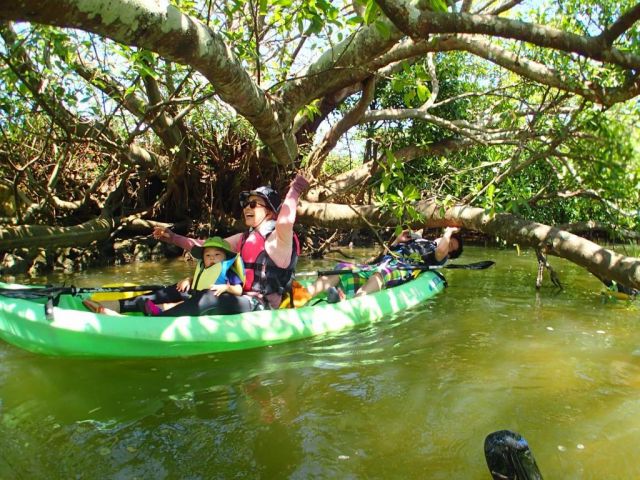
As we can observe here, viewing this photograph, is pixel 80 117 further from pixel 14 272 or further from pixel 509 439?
pixel 509 439

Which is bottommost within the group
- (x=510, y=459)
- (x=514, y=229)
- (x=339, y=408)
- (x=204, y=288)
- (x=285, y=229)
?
(x=339, y=408)

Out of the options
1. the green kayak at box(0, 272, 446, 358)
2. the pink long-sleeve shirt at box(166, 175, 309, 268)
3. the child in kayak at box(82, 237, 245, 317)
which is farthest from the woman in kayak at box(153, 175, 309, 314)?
the green kayak at box(0, 272, 446, 358)

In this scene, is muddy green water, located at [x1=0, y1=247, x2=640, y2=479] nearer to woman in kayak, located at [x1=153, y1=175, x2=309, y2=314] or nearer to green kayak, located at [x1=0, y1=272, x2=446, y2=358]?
green kayak, located at [x1=0, y1=272, x2=446, y2=358]

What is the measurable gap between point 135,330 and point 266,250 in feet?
4.40

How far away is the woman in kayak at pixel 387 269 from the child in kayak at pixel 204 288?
4.21ft

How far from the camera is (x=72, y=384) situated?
335 cm

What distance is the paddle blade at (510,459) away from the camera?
1.57 meters

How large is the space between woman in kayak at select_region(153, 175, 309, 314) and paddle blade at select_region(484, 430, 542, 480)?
2823mm

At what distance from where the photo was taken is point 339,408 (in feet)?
10.0

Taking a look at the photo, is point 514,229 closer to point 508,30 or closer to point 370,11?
point 508,30

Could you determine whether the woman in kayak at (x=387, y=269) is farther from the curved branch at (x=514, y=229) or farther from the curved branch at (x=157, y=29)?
the curved branch at (x=157, y=29)

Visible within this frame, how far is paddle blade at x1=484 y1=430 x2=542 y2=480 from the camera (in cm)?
157

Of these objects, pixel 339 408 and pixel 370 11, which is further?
pixel 339 408

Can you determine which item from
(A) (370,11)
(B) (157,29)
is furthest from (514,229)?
(B) (157,29)
